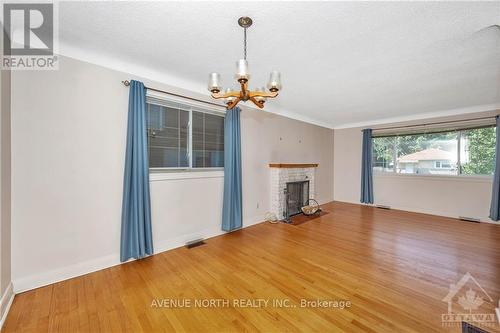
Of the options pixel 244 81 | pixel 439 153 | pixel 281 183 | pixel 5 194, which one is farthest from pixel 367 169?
pixel 5 194

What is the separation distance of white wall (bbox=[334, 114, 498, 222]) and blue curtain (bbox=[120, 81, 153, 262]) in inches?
233

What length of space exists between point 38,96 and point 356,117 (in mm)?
6276

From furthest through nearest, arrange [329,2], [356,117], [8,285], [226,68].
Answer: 1. [356,117]
2. [226,68]
3. [8,285]
4. [329,2]

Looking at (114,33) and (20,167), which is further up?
(114,33)

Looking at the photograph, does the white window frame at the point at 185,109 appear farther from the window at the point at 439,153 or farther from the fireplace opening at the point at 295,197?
the window at the point at 439,153

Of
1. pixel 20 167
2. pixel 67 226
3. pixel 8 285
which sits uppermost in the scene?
pixel 20 167

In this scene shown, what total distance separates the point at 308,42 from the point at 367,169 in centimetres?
488

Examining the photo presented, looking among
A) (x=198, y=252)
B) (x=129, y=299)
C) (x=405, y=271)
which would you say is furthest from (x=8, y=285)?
(x=405, y=271)

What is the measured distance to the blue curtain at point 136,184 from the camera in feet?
8.18

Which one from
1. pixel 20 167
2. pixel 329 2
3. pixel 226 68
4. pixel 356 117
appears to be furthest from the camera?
pixel 356 117

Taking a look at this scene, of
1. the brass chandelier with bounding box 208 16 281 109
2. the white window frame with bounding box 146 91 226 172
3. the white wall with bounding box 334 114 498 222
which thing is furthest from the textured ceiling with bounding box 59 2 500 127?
the white wall with bounding box 334 114 498 222

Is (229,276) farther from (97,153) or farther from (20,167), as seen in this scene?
(20,167)

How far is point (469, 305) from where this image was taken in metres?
1.85

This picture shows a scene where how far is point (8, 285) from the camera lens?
183 centimetres
